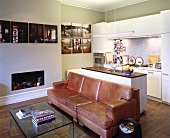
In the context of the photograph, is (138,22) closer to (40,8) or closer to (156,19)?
(156,19)

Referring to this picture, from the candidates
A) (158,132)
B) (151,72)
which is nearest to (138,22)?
(151,72)

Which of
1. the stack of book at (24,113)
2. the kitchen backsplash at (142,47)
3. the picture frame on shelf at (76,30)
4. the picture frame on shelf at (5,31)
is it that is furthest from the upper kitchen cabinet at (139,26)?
the stack of book at (24,113)

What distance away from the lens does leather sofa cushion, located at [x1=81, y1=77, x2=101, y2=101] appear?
3.64 metres

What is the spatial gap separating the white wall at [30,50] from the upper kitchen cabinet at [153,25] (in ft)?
9.42

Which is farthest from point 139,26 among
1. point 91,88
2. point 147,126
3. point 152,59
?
point 147,126

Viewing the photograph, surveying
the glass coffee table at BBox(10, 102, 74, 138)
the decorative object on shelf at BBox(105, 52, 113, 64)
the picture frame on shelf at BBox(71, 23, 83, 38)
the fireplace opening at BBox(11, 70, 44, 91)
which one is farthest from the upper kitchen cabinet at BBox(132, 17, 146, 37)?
the glass coffee table at BBox(10, 102, 74, 138)

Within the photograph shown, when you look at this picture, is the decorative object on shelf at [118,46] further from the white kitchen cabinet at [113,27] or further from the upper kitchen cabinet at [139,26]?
the upper kitchen cabinet at [139,26]

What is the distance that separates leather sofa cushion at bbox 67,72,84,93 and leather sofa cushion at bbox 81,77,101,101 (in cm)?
17

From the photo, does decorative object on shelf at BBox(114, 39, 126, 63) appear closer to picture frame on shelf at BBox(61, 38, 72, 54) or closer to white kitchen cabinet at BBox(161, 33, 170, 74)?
picture frame on shelf at BBox(61, 38, 72, 54)

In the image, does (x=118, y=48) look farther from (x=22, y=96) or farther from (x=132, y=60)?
(x=22, y=96)

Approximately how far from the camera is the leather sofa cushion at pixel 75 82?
13.8ft

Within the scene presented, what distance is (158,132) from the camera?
2.91m

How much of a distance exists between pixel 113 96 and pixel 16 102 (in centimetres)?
300

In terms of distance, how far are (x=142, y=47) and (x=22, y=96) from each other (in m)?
4.27
